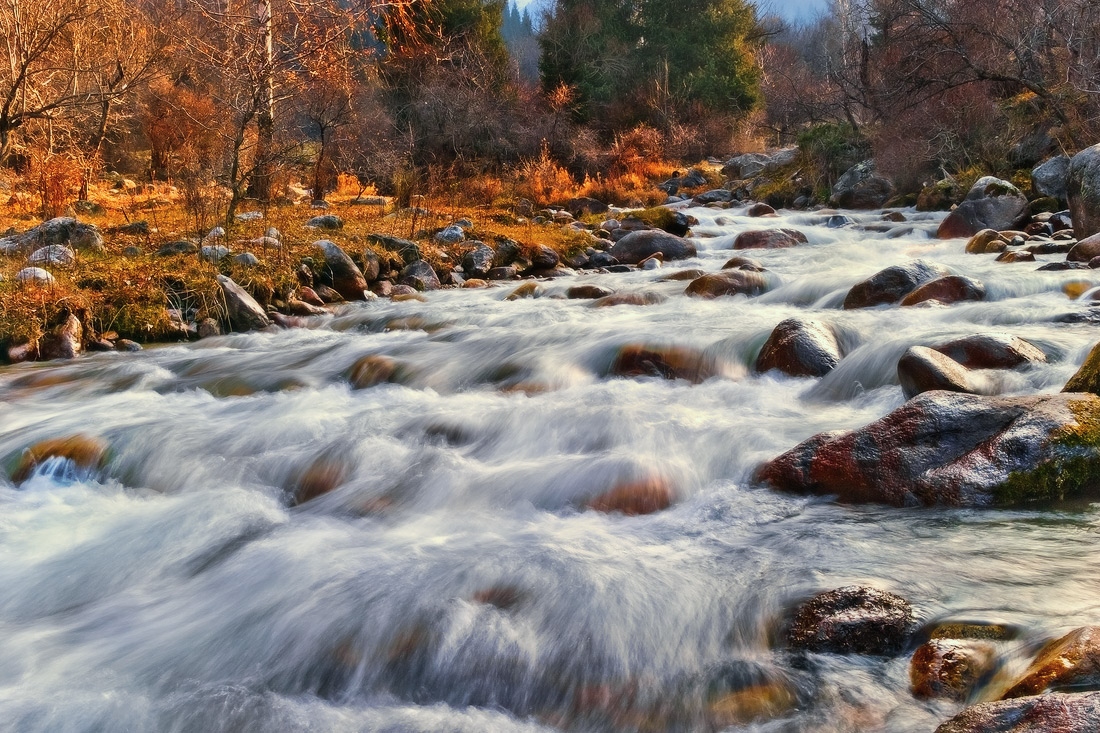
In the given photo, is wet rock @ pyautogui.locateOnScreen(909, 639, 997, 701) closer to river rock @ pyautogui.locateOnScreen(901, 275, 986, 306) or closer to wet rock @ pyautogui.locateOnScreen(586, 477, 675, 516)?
wet rock @ pyautogui.locateOnScreen(586, 477, 675, 516)

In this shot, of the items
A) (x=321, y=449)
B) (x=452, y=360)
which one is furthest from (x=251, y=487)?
(x=452, y=360)

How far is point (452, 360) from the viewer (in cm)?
634

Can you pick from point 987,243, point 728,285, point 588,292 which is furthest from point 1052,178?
point 588,292

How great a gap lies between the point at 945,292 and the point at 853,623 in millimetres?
5095

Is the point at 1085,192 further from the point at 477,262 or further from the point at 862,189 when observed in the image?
the point at 862,189

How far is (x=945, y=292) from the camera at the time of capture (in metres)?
6.59

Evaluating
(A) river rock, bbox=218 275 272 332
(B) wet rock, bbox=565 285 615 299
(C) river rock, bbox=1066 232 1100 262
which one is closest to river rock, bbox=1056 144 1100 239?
(C) river rock, bbox=1066 232 1100 262

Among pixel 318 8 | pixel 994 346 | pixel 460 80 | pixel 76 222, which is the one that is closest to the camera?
pixel 994 346

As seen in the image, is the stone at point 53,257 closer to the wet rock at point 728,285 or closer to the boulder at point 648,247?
the wet rock at point 728,285

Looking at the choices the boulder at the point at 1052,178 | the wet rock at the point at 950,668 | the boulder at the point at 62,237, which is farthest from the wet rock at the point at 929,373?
the boulder at the point at 1052,178

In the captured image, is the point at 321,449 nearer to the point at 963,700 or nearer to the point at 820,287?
the point at 963,700

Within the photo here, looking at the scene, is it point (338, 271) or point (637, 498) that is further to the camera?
point (338, 271)

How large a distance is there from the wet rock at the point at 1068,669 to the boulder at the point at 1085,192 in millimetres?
8349

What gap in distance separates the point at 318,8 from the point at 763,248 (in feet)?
24.6
